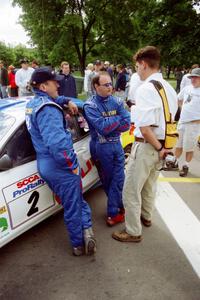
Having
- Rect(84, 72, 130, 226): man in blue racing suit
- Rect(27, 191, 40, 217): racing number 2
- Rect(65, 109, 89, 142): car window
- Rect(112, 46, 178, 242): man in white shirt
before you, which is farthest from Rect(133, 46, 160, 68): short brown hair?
Rect(27, 191, 40, 217): racing number 2

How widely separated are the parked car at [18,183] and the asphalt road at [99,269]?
0.34 metres

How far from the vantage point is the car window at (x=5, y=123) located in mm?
3185

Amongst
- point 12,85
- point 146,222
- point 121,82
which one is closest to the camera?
point 146,222

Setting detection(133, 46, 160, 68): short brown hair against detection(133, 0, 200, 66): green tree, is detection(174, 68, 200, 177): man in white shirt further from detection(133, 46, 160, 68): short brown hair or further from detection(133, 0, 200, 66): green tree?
detection(133, 0, 200, 66): green tree

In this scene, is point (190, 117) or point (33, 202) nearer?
point (33, 202)

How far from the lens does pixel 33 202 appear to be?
10.6ft

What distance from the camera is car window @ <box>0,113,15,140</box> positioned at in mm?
3185

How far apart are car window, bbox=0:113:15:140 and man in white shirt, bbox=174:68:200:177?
10.5 feet

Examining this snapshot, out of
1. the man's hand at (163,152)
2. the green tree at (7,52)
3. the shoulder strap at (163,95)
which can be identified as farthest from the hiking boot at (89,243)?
the green tree at (7,52)

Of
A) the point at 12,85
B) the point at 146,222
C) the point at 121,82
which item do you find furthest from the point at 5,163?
the point at 12,85

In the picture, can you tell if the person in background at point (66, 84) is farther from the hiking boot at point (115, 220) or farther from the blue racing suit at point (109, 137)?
the hiking boot at point (115, 220)

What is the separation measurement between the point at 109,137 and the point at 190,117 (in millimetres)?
2360

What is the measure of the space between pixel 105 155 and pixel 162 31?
1678 cm

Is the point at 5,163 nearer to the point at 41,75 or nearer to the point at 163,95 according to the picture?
the point at 41,75
